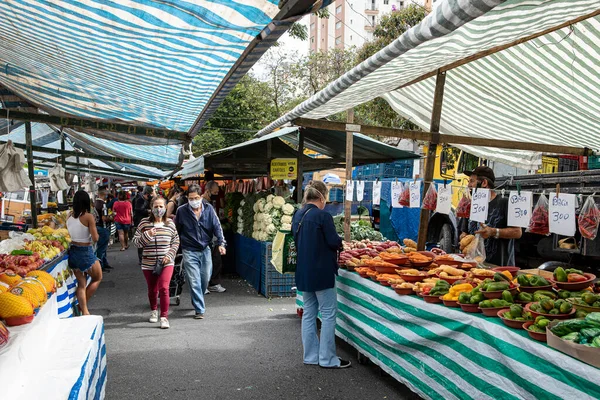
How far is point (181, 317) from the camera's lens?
8.12m

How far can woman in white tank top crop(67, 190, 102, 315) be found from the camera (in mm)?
7332

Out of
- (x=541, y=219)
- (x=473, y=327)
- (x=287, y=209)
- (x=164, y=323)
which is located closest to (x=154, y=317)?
(x=164, y=323)

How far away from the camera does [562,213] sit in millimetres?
5164

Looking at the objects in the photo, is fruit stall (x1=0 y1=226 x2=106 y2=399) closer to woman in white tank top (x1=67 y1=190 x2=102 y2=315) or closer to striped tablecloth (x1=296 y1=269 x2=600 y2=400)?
woman in white tank top (x1=67 y1=190 x2=102 y2=315)

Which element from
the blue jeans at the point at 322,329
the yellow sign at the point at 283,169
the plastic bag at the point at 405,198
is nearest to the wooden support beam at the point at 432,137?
the plastic bag at the point at 405,198

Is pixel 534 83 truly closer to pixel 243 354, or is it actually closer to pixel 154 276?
pixel 243 354

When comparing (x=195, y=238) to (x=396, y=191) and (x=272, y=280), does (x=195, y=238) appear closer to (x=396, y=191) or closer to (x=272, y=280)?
(x=272, y=280)

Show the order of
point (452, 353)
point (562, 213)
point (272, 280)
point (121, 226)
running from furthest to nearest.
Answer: point (121, 226)
point (272, 280)
point (562, 213)
point (452, 353)

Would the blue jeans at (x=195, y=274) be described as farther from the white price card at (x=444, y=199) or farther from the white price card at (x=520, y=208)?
the white price card at (x=520, y=208)

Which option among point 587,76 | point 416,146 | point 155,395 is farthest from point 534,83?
point 416,146

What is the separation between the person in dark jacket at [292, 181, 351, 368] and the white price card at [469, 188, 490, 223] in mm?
1737

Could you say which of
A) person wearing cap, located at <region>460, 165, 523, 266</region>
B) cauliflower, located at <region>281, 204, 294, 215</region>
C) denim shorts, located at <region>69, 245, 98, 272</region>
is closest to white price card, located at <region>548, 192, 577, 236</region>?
person wearing cap, located at <region>460, 165, 523, 266</region>

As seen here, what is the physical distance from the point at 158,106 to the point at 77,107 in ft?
5.39

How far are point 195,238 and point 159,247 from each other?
0.77 metres
